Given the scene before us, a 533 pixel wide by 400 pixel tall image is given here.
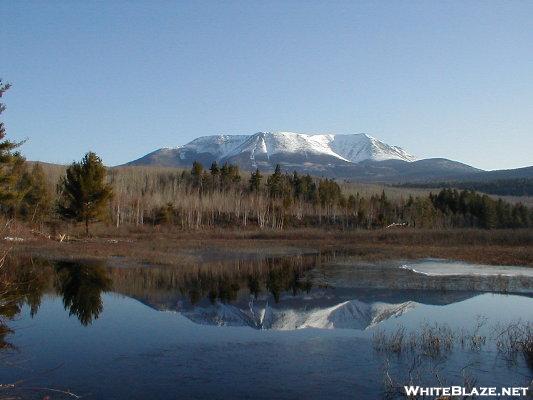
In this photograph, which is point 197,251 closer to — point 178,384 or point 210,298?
point 210,298

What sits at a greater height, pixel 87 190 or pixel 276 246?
pixel 87 190

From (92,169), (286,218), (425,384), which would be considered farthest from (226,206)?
(425,384)

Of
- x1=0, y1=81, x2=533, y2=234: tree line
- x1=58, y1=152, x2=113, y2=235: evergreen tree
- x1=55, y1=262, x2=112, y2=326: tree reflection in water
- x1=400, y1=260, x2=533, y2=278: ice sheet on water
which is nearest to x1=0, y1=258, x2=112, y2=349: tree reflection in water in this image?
x1=55, y1=262, x2=112, y2=326: tree reflection in water

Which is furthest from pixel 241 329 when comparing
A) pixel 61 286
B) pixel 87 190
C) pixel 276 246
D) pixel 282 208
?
pixel 282 208

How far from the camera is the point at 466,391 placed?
1112cm

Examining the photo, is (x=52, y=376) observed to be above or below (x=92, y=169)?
below

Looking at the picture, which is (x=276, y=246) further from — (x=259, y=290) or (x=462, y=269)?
(x=259, y=290)

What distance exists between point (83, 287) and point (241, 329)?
10262mm

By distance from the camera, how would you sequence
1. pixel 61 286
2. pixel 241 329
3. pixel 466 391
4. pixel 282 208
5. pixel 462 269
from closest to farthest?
1. pixel 466 391
2. pixel 241 329
3. pixel 61 286
4. pixel 462 269
5. pixel 282 208

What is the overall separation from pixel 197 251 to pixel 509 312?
1194 inches

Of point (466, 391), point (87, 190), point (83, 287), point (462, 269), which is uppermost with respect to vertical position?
point (87, 190)

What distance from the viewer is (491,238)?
188 feet

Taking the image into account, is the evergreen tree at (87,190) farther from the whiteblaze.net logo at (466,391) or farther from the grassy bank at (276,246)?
the whiteblaze.net logo at (466,391)

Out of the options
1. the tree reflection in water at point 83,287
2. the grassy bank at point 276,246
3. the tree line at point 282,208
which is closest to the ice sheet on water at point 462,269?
the grassy bank at point 276,246
